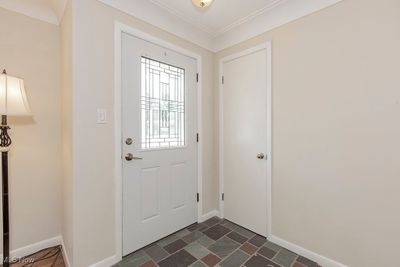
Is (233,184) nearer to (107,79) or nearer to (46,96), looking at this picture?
(107,79)

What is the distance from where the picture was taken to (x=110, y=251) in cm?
166

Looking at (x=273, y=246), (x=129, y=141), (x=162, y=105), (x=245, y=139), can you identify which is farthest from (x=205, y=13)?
(x=273, y=246)

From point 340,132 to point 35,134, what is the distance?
9.31 feet

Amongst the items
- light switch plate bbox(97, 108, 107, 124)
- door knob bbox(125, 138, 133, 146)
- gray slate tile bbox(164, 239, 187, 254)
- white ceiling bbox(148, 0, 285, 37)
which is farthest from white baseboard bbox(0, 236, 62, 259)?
white ceiling bbox(148, 0, 285, 37)

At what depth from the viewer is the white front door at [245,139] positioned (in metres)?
2.10

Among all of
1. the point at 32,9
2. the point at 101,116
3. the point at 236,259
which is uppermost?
the point at 32,9

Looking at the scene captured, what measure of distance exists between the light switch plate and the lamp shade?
1.69ft

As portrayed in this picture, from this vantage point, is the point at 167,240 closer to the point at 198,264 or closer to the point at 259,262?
the point at 198,264

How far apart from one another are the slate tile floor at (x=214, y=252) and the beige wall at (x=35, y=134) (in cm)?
98

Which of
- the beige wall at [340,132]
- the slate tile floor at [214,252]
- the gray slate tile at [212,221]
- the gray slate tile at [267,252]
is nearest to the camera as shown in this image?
the beige wall at [340,132]

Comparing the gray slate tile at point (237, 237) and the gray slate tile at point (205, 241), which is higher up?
the gray slate tile at point (205, 241)

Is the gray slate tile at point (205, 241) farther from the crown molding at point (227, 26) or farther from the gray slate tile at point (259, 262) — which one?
the crown molding at point (227, 26)

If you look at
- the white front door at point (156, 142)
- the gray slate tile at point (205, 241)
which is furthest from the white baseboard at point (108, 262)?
the gray slate tile at point (205, 241)

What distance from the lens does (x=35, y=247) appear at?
1839 mm
